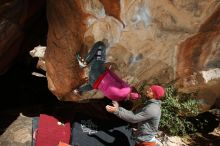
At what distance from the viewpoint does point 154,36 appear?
659 cm

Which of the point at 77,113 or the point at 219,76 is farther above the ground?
the point at 219,76

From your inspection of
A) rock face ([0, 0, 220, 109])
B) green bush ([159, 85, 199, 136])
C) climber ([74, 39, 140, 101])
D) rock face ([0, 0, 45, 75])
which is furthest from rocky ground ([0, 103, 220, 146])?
climber ([74, 39, 140, 101])

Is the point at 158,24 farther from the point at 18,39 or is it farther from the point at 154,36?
the point at 18,39

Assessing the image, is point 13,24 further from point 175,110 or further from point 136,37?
point 175,110

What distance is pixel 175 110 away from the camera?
7.89 m

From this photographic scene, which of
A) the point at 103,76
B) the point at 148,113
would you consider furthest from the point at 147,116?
the point at 103,76

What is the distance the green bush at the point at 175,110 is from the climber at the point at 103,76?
1.46m

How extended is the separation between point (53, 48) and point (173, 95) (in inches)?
109

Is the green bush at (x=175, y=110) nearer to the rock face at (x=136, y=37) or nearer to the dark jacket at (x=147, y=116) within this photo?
the rock face at (x=136, y=37)

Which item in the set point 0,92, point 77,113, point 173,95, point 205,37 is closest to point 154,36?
point 205,37

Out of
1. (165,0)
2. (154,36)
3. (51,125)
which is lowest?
(51,125)

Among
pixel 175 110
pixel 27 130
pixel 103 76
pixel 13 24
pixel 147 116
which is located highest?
pixel 13 24

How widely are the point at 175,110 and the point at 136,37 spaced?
7.38ft

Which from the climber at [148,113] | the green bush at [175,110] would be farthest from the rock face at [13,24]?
the green bush at [175,110]
